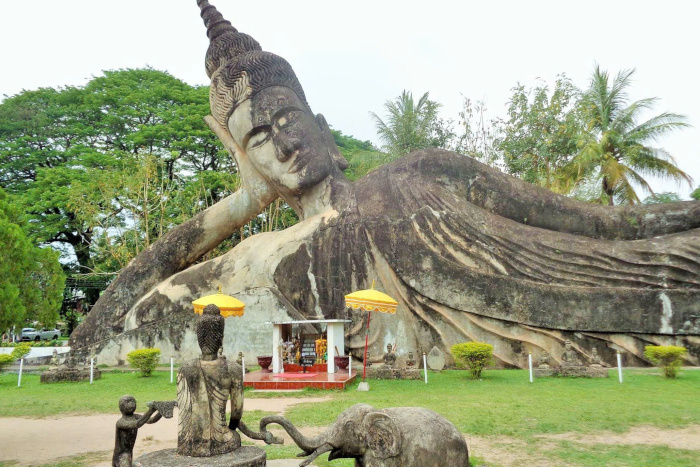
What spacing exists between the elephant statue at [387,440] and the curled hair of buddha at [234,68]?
10.8 m

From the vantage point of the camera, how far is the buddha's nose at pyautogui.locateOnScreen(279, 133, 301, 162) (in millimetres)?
12867

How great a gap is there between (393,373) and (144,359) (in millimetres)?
5112

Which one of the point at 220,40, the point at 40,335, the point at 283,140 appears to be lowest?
the point at 40,335

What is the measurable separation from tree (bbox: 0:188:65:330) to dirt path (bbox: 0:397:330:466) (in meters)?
11.6

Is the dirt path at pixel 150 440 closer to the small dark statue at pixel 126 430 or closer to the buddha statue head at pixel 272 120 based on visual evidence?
the small dark statue at pixel 126 430

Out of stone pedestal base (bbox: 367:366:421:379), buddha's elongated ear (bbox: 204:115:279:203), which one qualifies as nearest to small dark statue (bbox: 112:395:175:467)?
stone pedestal base (bbox: 367:366:421:379)

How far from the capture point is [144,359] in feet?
37.6

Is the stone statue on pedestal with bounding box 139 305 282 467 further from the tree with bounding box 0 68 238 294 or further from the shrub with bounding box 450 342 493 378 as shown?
the tree with bounding box 0 68 238 294

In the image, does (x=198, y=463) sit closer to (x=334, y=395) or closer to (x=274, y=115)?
(x=334, y=395)

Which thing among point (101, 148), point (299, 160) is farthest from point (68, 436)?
point (101, 148)

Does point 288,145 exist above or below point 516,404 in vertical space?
above

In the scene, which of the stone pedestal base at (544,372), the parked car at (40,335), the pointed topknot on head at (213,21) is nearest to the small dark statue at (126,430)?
the stone pedestal base at (544,372)

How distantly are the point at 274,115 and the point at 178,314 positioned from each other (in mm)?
5042

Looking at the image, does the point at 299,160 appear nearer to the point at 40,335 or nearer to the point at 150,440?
the point at 150,440
